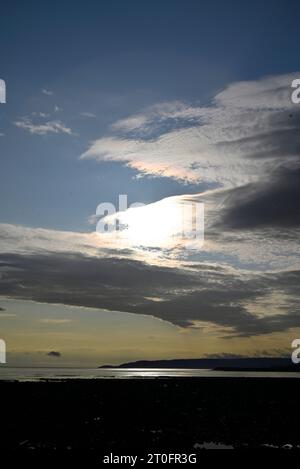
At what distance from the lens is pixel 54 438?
102 ft

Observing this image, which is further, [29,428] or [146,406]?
[146,406]

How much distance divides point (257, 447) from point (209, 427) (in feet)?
25.2

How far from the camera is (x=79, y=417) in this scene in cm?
4075

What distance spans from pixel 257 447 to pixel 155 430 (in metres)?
8.08

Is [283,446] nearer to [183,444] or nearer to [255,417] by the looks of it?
[183,444]
